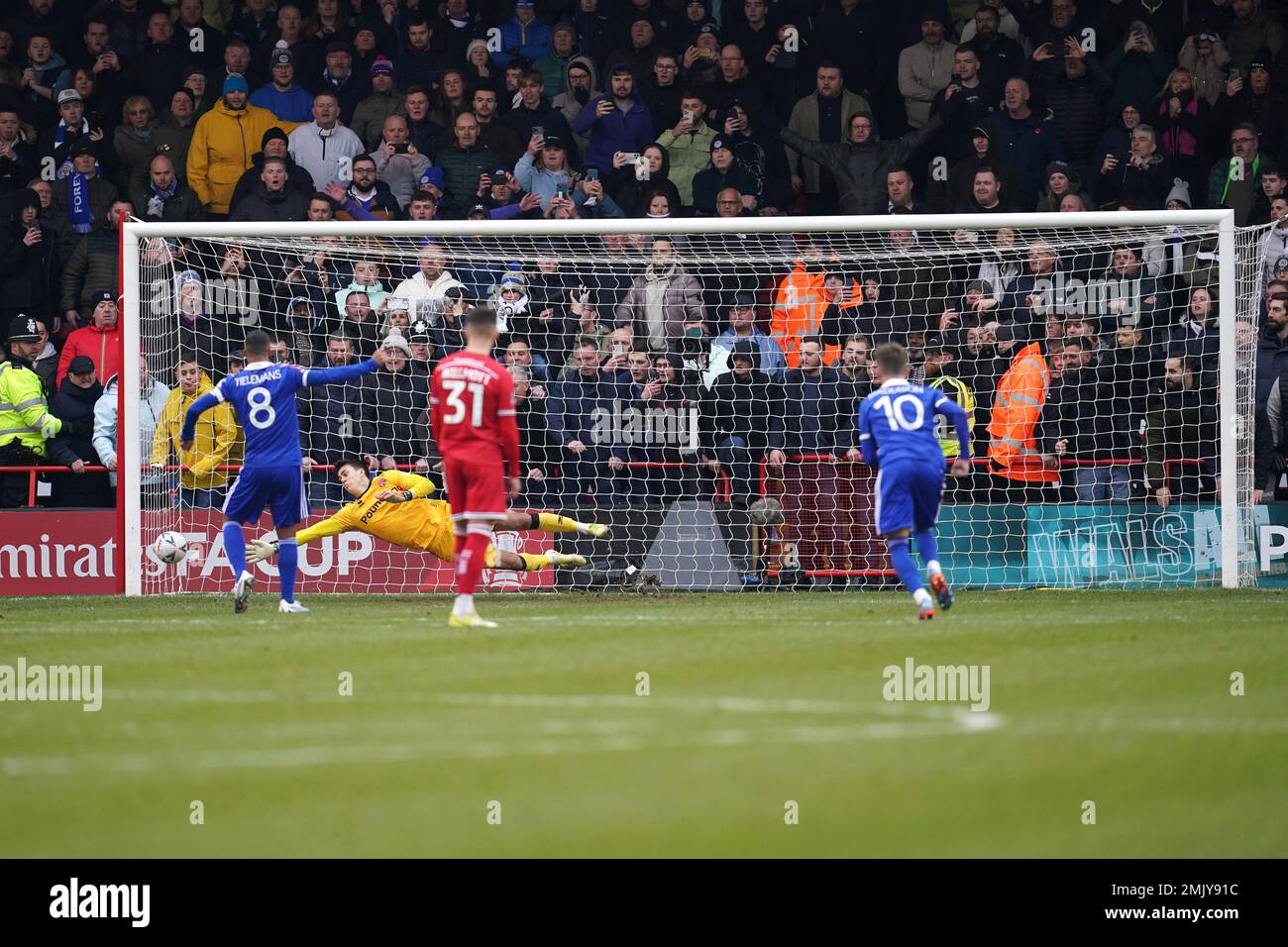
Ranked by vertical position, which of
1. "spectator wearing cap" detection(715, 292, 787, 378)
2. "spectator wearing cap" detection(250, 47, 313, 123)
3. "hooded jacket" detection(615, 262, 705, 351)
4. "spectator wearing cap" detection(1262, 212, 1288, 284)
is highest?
"spectator wearing cap" detection(250, 47, 313, 123)

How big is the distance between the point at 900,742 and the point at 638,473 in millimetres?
9450

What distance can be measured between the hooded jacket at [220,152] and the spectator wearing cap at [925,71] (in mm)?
7437

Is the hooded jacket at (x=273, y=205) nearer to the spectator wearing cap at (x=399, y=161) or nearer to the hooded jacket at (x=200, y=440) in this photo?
the spectator wearing cap at (x=399, y=161)

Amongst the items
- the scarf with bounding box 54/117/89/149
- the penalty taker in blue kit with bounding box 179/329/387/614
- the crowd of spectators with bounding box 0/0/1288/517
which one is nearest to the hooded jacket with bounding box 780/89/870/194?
the crowd of spectators with bounding box 0/0/1288/517

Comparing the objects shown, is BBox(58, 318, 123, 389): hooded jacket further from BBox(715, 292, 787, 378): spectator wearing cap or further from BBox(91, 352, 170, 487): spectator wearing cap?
BBox(715, 292, 787, 378): spectator wearing cap

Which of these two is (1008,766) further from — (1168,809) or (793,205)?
(793,205)

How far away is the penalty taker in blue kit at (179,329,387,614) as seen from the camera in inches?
502

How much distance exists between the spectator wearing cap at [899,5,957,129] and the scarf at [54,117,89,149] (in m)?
9.61

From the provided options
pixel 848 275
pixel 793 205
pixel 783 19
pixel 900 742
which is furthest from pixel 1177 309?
pixel 900 742

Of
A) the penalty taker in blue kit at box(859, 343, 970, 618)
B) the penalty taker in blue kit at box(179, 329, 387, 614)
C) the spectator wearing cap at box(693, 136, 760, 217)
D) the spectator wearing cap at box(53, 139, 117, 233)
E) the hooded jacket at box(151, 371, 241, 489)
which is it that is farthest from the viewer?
the spectator wearing cap at box(53, 139, 117, 233)

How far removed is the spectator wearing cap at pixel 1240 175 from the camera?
16.8 metres

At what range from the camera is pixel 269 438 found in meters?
12.8

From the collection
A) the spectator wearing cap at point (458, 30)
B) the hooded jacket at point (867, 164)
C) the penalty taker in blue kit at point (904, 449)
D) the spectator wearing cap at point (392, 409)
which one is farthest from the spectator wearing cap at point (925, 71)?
the penalty taker in blue kit at point (904, 449)

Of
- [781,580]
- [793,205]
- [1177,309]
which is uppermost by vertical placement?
[793,205]
